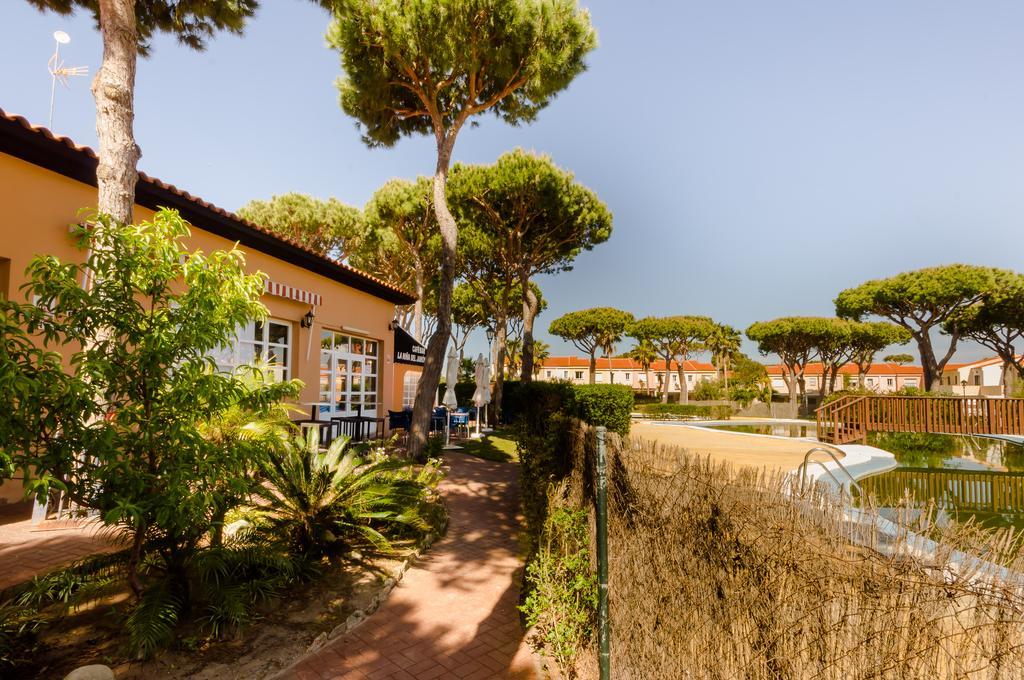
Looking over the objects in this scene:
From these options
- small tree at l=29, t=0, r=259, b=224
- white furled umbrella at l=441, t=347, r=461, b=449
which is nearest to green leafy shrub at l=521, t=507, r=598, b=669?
small tree at l=29, t=0, r=259, b=224

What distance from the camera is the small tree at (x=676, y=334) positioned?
48719 millimetres

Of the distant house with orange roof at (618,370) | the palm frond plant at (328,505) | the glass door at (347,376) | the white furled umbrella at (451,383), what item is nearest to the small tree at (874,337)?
the distant house with orange roof at (618,370)

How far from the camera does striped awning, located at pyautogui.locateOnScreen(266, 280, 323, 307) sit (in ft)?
36.2

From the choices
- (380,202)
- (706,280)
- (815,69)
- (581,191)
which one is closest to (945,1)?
(815,69)

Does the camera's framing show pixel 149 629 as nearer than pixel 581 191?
Yes

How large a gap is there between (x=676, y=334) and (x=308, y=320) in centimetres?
4259

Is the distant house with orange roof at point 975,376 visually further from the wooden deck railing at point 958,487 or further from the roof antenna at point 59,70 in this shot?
the roof antenna at point 59,70

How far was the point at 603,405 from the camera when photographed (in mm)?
13977

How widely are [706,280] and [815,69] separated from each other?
109m

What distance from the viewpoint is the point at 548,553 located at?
4.43 meters

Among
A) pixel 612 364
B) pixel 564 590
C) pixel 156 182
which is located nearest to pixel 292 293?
pixel 156 182

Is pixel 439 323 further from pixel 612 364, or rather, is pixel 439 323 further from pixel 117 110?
pixel 612 364

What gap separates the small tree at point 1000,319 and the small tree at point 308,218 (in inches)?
1580

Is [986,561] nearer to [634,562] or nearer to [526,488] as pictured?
[634,562]
